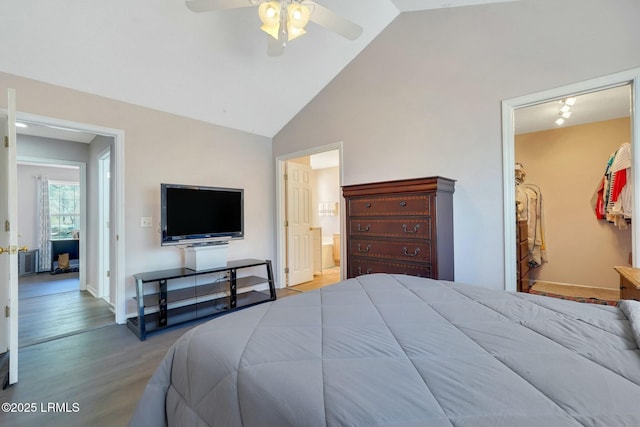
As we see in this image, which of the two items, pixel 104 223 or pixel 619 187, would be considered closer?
pixel 619 187

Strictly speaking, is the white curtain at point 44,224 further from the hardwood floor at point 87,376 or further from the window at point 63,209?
the hardwood floor at point 87,376

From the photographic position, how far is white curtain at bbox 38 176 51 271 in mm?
6114

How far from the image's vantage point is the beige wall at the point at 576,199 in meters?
3.75

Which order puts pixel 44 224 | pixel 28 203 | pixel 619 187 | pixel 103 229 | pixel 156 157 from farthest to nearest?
pixel 44 224
pixel 28 203
pixel 103 229
pixel 156 157
pixel 619 187

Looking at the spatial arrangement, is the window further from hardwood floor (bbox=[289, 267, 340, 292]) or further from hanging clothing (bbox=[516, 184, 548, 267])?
hanging clothing (bbox=[516, 184, 548, 267])

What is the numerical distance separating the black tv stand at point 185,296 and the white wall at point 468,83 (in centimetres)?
190

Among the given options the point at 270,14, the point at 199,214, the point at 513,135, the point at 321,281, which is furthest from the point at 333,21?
the point at 321,281

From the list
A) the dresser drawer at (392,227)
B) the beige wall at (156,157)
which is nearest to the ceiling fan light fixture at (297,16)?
the dresser drawer at (392,227)

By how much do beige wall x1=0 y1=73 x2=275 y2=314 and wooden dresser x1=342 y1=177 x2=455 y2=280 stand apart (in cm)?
190

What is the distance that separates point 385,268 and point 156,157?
2.87 meters

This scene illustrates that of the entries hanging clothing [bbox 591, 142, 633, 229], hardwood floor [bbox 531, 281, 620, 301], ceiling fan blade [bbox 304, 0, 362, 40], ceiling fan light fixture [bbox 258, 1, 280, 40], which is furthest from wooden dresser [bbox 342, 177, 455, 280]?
hardwood floor [bbox 531, 281, 620, 301]

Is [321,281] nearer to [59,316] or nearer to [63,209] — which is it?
[59,316]

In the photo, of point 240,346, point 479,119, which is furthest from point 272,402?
point 479,119

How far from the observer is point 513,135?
248 centimetres
